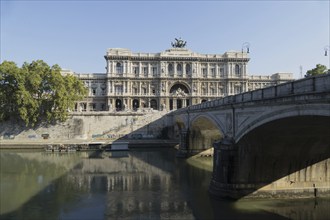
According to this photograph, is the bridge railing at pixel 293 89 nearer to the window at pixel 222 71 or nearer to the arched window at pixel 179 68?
the arched window at pixel 179 68

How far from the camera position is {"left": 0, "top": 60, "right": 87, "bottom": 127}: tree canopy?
193 ft

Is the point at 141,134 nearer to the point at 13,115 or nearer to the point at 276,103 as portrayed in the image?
the point at 13,115

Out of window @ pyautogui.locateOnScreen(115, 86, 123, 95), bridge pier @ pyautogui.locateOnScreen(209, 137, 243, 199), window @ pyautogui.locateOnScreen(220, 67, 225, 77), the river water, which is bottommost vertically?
the river water

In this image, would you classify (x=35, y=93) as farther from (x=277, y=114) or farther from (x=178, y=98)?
(x=277, y=114)

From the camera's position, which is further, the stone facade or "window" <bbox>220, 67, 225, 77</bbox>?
"window" <bbox>220, 67, 225, 77</bbox>

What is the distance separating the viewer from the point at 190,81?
90438 millimetres

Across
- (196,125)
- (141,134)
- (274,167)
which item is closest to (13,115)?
(141,134)

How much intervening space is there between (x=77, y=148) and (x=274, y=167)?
1491 inches

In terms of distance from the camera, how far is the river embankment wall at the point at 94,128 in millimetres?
62062

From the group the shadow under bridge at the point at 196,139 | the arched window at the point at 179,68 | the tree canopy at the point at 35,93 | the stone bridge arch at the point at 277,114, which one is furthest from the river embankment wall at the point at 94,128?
the stone bridge arch at the point at 277,114

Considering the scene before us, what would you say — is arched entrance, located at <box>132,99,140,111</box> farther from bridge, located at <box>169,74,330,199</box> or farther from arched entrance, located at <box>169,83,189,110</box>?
bridge, located at <box>169,74,330,199</box>

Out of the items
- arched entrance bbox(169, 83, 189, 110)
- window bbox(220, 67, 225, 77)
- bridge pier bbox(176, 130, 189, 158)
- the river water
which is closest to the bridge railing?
the river water

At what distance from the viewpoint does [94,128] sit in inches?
2633

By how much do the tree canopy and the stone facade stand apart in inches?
949
